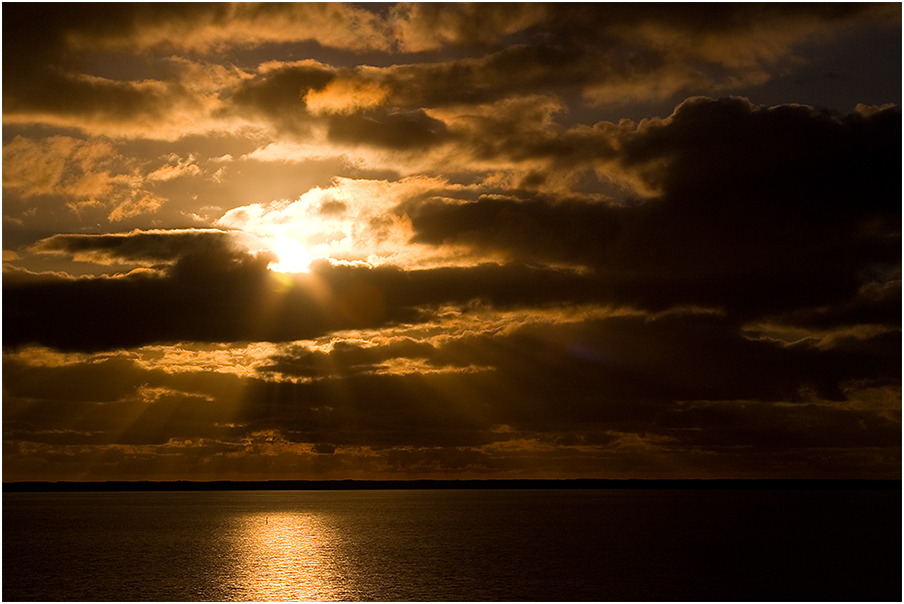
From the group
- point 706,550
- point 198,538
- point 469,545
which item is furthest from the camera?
point 198,538

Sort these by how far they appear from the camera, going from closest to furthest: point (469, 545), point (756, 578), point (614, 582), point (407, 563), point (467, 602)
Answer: point (467, 602)
point (614, 582)
point (756, 578)
point (407, 563)
point (469, 545)

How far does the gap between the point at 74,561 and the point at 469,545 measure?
65.4 meters

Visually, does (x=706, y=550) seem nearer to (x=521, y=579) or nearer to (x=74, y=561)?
(x=521, y=579)

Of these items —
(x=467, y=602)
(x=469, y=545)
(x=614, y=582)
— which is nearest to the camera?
(x=467, y=602)

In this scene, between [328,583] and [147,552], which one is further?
[147,552]

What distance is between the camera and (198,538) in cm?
18025

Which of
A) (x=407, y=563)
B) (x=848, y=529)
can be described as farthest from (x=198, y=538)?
(x=848, y=529)

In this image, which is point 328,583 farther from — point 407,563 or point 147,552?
point 147,552

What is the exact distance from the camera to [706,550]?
434ft

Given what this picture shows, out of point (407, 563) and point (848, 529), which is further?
point (848, 529)

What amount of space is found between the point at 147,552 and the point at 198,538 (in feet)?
140

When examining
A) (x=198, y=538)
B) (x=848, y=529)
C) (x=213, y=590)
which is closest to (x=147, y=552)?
(x=198, y=538)

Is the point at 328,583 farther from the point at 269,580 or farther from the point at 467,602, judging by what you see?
the point at 467,602

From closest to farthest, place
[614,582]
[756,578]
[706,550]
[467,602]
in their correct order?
[467,602] → [614,582] → [756,578] → [706,550]
